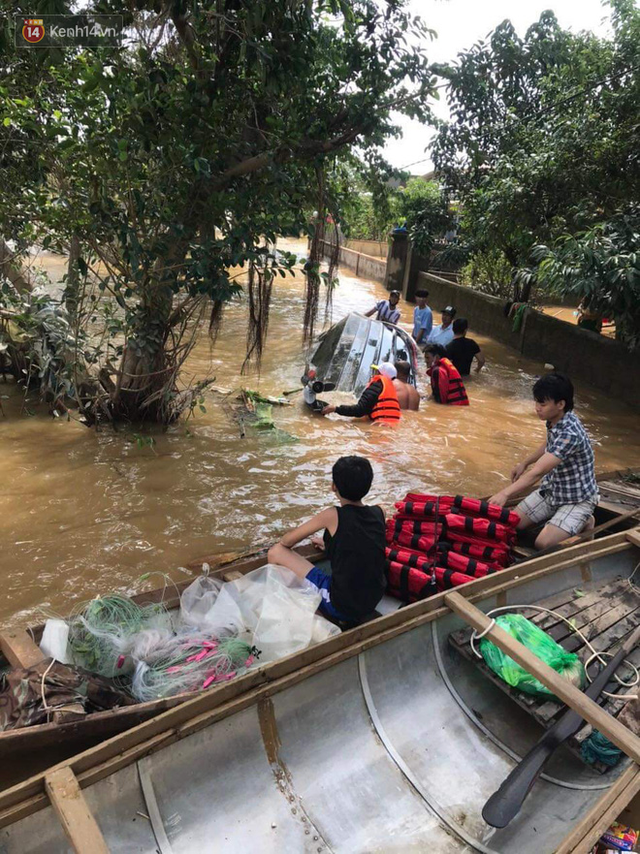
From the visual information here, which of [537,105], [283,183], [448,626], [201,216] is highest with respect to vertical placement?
[537,105]

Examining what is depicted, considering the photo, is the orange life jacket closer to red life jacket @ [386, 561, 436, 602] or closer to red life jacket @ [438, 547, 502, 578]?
red life jacket @ [438, 547, 502, 578]

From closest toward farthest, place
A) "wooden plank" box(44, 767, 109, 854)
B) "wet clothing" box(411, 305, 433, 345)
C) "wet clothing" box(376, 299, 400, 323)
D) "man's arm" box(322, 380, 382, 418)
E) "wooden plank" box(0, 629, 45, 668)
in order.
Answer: "wooden plank" box(44, 767, 109, 854), "wooden plank" box(0, 629, 45, 668), "man's arm" box(322, 380, 382, 418), "wet clothing" box(376, 299, 400, 323), "wet clothing" box(411, 305, 433, 345)

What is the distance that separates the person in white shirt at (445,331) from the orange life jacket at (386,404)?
3.00 m

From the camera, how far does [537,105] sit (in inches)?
528

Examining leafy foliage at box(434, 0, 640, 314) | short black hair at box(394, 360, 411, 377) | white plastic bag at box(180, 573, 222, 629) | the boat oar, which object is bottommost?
the boat oar

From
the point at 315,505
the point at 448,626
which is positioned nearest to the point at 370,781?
the point at 448,626

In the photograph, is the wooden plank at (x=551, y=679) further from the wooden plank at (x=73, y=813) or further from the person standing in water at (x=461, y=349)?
the person standing in water at (x=461, y=349)

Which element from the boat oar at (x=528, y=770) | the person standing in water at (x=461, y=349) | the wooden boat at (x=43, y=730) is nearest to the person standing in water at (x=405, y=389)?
the person standing in water at (x=461, y=349)

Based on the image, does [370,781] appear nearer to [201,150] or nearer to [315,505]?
[315,505]

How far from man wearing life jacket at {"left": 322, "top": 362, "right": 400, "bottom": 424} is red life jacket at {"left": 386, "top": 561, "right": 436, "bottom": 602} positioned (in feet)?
13.9

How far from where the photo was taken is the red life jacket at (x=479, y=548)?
3.98 m

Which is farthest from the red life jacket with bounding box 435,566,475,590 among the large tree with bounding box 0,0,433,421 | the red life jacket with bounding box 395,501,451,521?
the large tree with bounding box 0,0,433,421

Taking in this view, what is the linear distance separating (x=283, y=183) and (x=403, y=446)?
3.49 metres

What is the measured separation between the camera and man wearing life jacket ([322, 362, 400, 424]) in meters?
7.79
